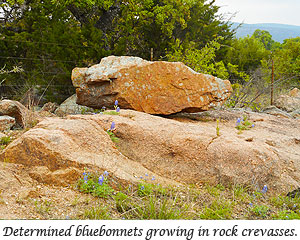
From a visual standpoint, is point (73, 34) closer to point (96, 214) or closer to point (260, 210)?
point (96, 214)

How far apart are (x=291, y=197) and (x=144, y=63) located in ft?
13.2

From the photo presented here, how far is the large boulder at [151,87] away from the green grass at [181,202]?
303cm

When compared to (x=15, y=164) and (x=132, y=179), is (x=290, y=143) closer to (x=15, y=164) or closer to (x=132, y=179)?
(x=132, y=179)

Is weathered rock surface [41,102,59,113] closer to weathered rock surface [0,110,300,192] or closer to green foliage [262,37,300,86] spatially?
weathered rock surface [0,110,300,192]

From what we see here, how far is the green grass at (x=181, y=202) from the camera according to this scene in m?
2.90

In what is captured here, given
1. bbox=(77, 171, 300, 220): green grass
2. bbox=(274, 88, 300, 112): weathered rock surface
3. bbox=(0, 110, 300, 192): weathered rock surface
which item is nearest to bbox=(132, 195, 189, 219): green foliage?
bbox=(77, 171, 300, 220): green grass

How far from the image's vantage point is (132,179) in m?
3.52

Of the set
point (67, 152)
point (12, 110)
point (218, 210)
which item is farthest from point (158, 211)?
point (12, 110)

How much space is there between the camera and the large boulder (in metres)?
6.61

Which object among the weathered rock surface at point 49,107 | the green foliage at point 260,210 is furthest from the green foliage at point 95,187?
the weathered rock surface at point 49,107

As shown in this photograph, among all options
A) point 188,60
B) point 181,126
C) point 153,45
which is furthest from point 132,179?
point 153,45

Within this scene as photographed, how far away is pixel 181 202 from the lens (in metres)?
3.17

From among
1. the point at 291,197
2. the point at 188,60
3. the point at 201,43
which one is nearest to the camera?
the point at 291,197

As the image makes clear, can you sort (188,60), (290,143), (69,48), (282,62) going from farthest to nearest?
(282,62)
(188,60)
(69,48)
(290,143)
